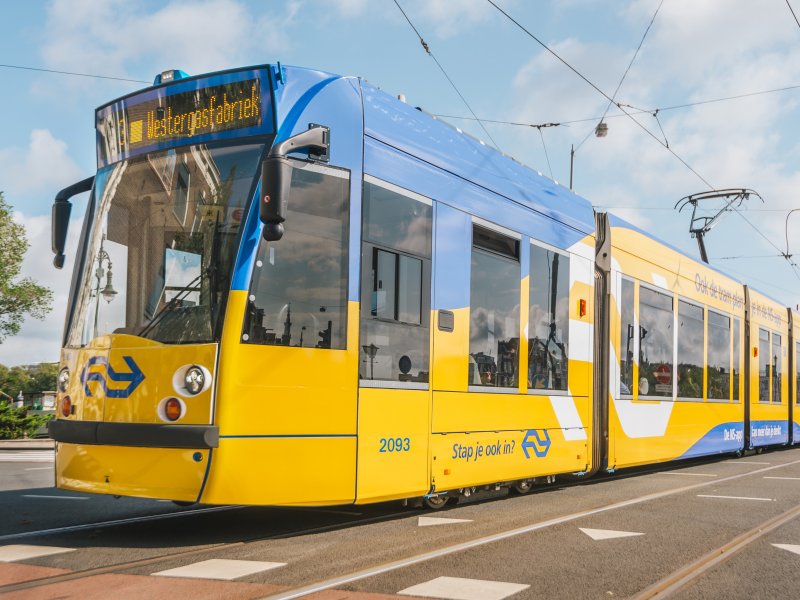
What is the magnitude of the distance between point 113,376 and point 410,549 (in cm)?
249

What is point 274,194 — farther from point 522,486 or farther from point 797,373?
point 797,373

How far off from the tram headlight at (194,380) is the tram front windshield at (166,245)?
0.22 m

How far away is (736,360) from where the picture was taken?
16938mm

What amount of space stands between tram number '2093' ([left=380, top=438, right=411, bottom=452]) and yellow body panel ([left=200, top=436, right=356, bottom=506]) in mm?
357

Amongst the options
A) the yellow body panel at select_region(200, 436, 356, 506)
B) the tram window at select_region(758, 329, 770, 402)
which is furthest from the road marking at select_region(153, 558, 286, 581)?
the tram window at select_region(758, 329, 770, 402)

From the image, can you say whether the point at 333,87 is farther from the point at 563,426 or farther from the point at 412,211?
the point at 563,426

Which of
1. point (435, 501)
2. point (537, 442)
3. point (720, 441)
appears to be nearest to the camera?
point (435, 501)

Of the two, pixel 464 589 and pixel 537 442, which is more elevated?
pixel 537 442

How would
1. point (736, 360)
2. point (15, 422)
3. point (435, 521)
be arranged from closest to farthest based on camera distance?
point (435, 521) → point (736, 360) → point (15, 422)

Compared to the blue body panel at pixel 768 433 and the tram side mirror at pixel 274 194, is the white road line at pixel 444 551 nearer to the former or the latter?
the tram side mirror at pixel 274 194

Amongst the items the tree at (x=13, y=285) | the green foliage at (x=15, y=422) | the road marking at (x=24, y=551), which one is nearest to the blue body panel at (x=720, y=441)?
the road marking at (x=24, y=551)

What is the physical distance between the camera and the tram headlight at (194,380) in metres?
6.28

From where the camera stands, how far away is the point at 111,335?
6.79 metres

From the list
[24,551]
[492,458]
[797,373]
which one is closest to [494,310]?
[492,458]
